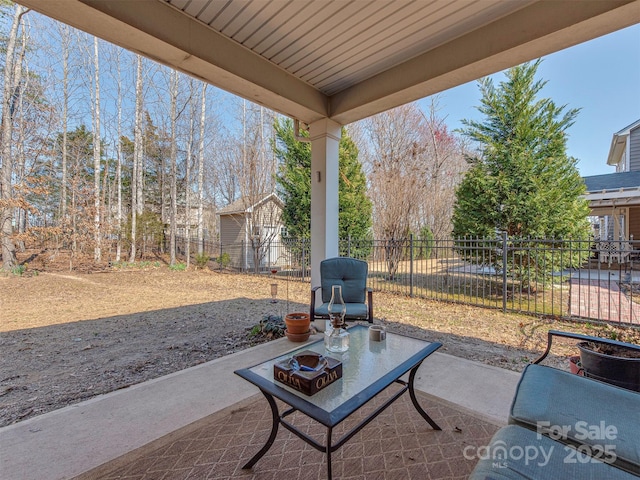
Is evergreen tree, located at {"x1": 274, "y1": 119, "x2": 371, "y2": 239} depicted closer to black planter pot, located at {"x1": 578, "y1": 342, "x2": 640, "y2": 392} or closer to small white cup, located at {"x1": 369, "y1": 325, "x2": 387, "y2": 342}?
small white cup, located at {"x1": 369, "y1": 325, "x2": 387, "y2": 342}

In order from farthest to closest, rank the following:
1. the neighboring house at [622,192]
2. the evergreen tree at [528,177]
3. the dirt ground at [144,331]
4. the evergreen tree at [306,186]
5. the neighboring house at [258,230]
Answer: the neighboring house at [258,230] → the evergreen tree at [306,186] → the neighboring house at [622,192] → the evergreen tree at [528,177] → the dirt ground at [144,331]

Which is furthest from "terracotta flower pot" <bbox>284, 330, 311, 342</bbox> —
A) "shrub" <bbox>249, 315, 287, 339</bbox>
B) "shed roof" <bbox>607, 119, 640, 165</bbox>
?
"shed roof" <bbox>607, 119, 640, 165</bbox>

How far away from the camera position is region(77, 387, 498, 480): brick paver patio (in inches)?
59.1

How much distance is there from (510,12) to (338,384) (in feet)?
8.78

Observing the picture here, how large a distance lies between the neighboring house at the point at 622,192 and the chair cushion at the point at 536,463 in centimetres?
870

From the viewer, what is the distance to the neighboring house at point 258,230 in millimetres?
9453

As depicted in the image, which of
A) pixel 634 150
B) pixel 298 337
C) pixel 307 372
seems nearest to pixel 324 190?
pixel 298 337

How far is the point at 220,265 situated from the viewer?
1038cm

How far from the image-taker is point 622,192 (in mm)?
7109

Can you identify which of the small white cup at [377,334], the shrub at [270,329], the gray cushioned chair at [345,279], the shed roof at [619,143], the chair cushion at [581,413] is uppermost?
the shed roof at [619,143]

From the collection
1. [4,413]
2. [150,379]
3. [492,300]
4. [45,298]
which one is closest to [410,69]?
[150,379]

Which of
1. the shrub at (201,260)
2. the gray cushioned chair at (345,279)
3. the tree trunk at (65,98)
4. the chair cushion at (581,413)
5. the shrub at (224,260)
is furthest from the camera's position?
the shrub at (201,260)

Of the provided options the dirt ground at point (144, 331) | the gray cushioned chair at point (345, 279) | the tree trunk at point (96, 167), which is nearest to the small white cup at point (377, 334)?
the gray cushioned chair at point (345, 279)

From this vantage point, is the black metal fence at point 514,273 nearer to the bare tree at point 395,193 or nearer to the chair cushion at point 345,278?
the bare tree at point 395,193
